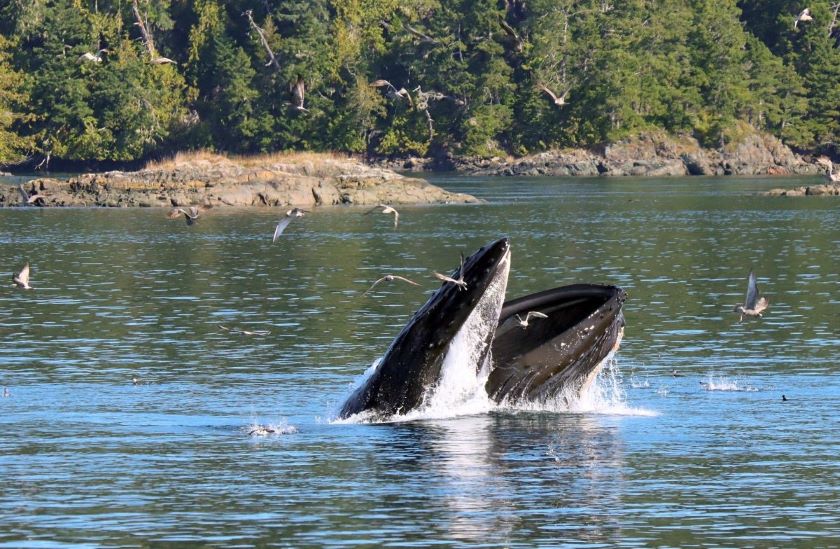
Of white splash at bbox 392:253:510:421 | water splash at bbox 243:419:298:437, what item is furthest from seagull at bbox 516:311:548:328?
water splash at bbox 243:419:298:437

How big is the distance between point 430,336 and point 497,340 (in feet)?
4.48

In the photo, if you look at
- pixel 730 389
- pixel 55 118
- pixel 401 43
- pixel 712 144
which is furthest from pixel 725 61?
pixel 730 389

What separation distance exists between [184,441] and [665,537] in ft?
26.9

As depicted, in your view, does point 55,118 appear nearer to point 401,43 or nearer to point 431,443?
point 401,43

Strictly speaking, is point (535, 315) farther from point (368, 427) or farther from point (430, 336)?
point (368, 427)

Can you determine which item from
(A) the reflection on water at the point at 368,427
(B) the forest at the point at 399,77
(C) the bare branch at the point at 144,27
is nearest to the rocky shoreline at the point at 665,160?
(B) the forest at the point at 399,77

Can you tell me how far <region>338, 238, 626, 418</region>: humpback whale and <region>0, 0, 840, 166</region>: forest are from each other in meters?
155

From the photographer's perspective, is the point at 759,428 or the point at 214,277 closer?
the point at 759,428

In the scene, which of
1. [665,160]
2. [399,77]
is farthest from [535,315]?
[399,77]

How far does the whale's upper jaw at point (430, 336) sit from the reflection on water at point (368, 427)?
60 cm

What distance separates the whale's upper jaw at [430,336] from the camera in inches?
822

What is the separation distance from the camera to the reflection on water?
59.7 ft

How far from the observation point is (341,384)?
28.9 metres

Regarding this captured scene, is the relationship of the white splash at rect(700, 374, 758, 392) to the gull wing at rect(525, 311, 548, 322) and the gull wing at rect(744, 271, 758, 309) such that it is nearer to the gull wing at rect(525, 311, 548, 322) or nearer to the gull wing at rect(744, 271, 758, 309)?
the gull wing at rect(744, 271, 758, 309)
